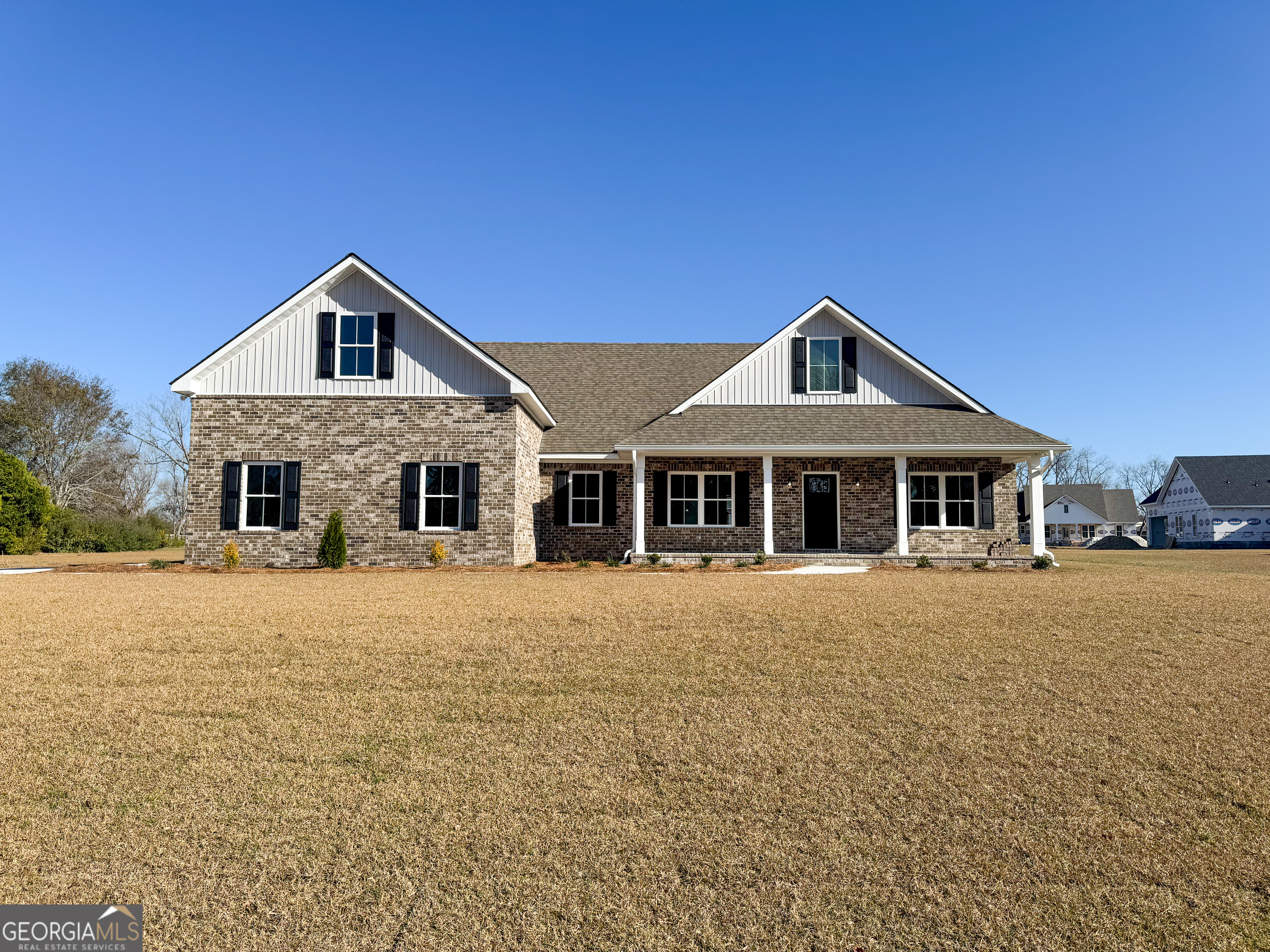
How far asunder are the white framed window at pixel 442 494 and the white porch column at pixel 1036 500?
13720 millimetres

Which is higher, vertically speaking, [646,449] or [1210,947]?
[646,449]

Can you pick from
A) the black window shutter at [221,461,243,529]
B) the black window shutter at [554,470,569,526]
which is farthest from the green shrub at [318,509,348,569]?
the black window shutter at [554,470,569,526]

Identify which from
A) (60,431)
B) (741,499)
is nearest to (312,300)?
(741,499)

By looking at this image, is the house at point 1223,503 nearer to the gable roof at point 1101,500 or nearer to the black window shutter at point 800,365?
the gable roof at point 1101,500

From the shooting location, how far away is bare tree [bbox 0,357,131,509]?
38969mm

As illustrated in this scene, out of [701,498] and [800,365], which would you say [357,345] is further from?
[800,365]

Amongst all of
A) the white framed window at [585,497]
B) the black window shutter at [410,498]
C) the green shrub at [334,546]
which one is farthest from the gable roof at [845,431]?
the green shrub at [334,546]

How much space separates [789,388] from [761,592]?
10.3 m

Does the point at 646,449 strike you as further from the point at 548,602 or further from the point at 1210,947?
the point at 1210,947

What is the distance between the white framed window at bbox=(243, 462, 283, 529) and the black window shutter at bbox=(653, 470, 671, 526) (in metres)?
9.03

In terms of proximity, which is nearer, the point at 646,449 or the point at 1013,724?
the point at 1013,724

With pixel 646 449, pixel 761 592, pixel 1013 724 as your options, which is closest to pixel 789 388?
pixel 646 449

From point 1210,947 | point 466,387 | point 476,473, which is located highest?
point 466,387

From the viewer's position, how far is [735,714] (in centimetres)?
582
